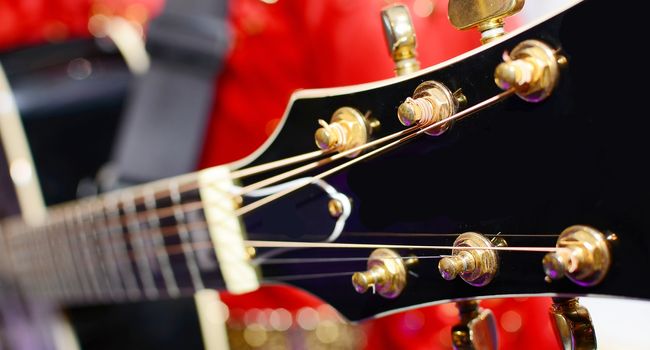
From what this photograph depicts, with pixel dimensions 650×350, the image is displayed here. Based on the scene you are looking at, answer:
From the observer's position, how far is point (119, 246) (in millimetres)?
633

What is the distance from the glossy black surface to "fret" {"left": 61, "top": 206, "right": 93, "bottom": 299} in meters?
0.37

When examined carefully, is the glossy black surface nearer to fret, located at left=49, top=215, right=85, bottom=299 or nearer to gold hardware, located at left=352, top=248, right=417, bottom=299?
gold hardware, located at left=352, top=248, right=417, bottom=299

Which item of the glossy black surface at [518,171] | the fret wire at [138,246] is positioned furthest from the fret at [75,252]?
the glossy black surface at [518,171]

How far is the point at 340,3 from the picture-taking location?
61cm

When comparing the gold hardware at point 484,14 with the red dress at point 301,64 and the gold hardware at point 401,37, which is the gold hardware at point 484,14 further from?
the red dress at point 301,64

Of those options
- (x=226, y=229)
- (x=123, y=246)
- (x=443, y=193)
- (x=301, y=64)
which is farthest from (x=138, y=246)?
(x=443, y=193)

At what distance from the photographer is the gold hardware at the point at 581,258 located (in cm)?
28

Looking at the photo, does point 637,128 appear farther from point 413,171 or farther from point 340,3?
point 340,3

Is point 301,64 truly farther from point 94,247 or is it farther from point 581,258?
point 581,258

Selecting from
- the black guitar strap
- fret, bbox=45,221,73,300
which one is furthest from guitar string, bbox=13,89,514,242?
fret, bbox=45,221,73,300

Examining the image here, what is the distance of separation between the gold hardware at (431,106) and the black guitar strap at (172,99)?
1.25 feet

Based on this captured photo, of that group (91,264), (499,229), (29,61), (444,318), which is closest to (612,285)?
(499,229)

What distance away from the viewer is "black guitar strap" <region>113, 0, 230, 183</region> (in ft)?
2.24

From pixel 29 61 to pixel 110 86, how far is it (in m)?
0.14
